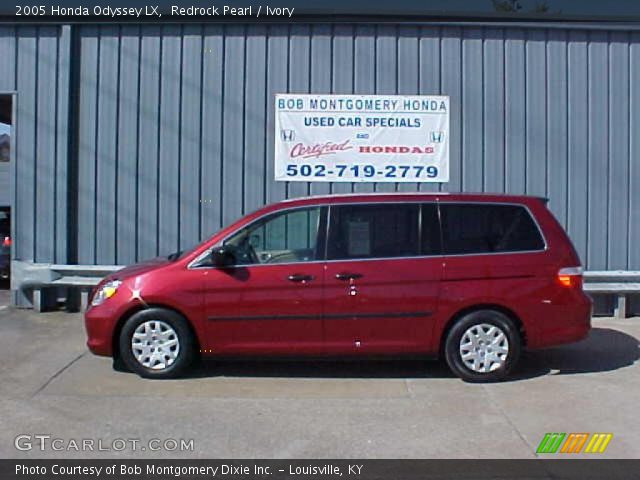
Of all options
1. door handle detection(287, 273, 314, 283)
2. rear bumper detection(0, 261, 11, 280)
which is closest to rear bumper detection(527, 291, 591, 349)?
door handle detection(287, 273, 314, 283)

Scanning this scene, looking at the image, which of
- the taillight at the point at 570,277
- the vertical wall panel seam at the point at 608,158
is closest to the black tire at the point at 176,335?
the taillight at the point at 570,277

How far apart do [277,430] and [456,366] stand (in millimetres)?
1980

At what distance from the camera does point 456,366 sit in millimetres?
6609

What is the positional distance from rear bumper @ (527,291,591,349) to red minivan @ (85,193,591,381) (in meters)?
0.01

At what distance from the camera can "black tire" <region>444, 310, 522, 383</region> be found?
259 inches

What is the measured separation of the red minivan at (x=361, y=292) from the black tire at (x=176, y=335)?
0.04 feet

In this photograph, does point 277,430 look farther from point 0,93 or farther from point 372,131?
point 0,93

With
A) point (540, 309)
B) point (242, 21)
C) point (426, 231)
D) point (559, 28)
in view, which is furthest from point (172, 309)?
point (559, 28)

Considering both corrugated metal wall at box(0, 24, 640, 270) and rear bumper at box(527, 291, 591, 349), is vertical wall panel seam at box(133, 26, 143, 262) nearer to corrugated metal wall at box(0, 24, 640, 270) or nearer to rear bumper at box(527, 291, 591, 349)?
corrugated metal wall at box(0, 24, 640, 270)

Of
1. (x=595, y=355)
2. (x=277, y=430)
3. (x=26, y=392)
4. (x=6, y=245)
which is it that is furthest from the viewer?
(x=6, y=245)

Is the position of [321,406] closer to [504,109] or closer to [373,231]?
[373,231]

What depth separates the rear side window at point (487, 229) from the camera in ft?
21.8
